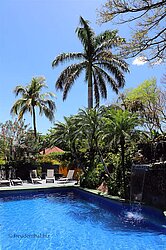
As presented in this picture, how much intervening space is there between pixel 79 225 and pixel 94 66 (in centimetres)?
1465

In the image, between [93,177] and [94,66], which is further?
[94,66]

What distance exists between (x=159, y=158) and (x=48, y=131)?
2521 centimetres

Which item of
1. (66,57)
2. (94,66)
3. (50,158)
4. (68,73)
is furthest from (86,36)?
(50,158)

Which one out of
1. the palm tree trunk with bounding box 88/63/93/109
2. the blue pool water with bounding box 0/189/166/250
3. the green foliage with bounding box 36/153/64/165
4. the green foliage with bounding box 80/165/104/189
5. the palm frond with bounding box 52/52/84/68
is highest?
the palm frond with bounding box 52/52/84/68

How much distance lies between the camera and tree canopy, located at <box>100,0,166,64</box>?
5.98 m

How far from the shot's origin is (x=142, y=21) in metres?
6.28

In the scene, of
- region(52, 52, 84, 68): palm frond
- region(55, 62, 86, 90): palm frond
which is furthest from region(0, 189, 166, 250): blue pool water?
region(52, 52, 84, 68): palm frond

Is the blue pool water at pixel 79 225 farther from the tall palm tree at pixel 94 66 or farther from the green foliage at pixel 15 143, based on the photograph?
the tall palm tree at pixel 94 66

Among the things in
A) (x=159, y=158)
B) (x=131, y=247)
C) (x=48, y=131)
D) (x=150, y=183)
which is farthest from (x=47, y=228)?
(x=48, y=131)

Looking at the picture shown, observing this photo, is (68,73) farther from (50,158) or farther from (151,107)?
(50,158)

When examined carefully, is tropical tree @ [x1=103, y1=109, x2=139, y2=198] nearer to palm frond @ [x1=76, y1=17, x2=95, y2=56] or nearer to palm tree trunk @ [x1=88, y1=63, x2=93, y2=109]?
palm tree trunk @ [x1=88, y1=63, x2=93, y2=109]

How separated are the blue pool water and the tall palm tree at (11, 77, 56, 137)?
50.7 feet

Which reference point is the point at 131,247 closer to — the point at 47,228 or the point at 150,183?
the point at 47,228

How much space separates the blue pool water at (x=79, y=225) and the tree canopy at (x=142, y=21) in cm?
509
